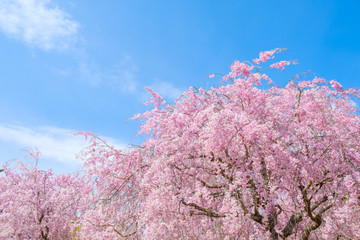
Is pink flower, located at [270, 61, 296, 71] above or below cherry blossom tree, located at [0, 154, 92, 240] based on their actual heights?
above

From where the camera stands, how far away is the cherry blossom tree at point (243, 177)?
498 centimetres

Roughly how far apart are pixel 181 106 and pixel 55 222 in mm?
6649

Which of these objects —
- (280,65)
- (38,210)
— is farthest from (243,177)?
(38,210)

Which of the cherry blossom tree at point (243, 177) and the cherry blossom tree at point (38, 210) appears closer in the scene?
the cherry blossom tree at point (243, 177)

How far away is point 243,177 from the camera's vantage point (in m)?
5.07

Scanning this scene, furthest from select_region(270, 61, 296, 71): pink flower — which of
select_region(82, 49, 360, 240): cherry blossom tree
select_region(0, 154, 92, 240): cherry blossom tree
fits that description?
select_region(0, 154, 92, 240): cherry blossom tree

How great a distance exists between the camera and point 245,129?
5039 millimetres

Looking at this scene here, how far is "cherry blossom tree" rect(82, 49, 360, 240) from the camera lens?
4980mm

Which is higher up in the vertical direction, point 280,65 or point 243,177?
point 280,65

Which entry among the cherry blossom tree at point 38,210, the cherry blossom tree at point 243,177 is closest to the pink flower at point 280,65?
the cherry blossom tree at point 243,177

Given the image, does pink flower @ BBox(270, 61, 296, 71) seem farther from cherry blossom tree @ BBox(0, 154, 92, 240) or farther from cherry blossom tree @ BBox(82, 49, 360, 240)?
cherry blossom tree @ BBox(0, 154, 92, 240)

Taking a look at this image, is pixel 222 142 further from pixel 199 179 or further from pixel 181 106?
pixel 181 106

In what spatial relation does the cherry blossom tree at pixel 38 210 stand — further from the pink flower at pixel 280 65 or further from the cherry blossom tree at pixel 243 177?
the pink flower at pixel 280 65

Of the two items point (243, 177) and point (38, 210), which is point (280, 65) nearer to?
point (243, 177)
